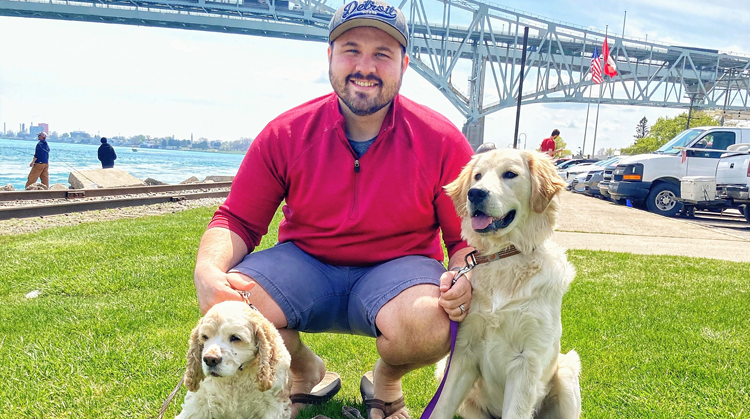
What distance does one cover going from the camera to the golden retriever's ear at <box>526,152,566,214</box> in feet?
8.38

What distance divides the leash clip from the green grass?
0.93 meters

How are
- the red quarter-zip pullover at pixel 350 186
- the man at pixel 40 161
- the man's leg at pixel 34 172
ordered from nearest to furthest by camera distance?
the red quarter-zip pullover at pixel 350 186 < the man at pixel 40 161 < the man's leg at pixel 34 172

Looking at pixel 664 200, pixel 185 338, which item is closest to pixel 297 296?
pixel 185 338

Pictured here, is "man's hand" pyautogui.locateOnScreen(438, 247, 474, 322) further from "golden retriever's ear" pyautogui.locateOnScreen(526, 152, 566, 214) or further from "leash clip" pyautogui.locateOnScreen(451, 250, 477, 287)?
"golden retriever's ear" pyautogui.locateOnScreen(526, 152, 566, 214)

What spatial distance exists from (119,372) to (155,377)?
243mm

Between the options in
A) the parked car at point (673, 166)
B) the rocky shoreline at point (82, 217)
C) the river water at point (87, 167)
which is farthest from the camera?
the river water at point (87, 167)

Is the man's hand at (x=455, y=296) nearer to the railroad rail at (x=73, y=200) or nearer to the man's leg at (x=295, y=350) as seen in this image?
the man's leg at (x=295, y=350)

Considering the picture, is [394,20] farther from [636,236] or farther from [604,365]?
[636,236]

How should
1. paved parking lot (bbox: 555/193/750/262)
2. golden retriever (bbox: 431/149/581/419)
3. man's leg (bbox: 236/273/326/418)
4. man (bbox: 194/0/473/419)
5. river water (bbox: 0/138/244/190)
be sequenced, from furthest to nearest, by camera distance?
river water (bbox: 0/138/244/190) < paved parking lot (bbox: 555/193/750/262) < man (bbox: 194/0/473/419) < man's leg (bbox: 236/273/326/418) < golden retriever (bbox: 431/149/581/419)

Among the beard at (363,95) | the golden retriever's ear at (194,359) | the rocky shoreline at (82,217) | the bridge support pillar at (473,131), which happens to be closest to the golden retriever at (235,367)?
the golden retriever's ear at (194,359)

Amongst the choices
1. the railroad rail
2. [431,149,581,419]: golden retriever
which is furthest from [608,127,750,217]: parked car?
[431,149,581,419]: golden retriever

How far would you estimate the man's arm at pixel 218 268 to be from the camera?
2.51 meters

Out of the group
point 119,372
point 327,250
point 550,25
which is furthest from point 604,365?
point 550,25

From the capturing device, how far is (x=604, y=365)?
358 centimetres
